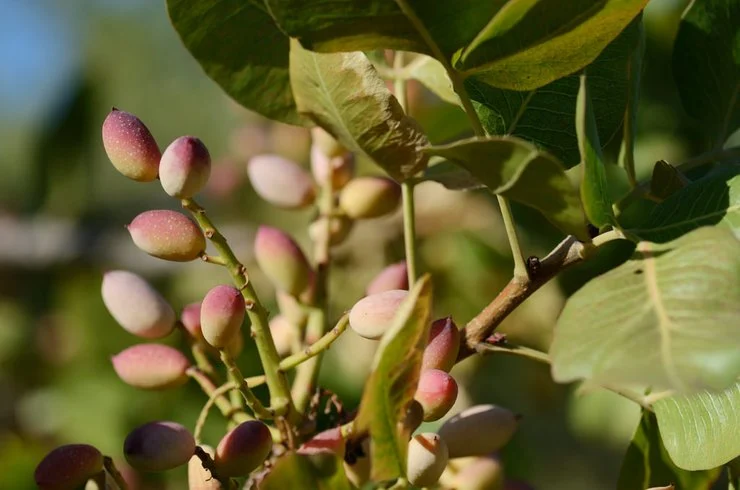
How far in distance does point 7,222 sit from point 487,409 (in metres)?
1.57

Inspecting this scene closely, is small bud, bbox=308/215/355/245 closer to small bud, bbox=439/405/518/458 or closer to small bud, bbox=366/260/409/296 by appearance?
small bud, bbox=366/260/409/296

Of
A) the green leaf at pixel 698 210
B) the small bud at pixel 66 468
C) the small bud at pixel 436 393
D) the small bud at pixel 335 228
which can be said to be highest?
the green leaf at pixel 698 210

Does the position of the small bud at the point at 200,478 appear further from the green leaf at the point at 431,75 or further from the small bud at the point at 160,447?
the green leaf at the point at 431,75

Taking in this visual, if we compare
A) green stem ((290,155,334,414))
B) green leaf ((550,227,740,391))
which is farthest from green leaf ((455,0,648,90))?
green stem ((290,155,334,414))

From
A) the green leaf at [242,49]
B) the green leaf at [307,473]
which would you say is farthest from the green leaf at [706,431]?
the green leaf at [242,49]

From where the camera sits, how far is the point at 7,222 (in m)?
1.98

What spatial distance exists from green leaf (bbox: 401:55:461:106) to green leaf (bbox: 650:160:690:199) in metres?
0.17

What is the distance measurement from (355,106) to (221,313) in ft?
0.46

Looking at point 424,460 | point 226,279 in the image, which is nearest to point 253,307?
point 424,460

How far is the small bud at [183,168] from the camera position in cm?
57

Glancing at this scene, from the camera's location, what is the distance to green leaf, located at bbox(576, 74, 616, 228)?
445 mm

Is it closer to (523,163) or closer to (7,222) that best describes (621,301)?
(523,163)

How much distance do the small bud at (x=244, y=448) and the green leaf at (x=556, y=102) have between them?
218 millimetres

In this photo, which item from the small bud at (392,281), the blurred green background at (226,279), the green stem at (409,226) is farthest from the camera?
the blurred green background at (226,279)
